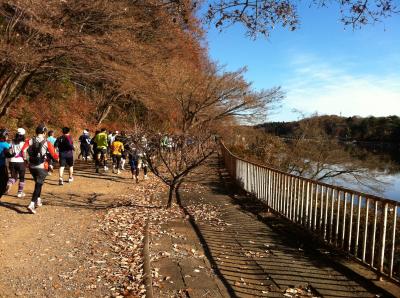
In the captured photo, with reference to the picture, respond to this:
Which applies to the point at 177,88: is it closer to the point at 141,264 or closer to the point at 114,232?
the point at 114,232

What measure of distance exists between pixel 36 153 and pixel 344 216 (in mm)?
6089

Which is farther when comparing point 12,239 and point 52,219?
point 52,219

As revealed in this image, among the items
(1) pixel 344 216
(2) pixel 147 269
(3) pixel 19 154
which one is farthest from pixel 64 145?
(1) pixel 344 216

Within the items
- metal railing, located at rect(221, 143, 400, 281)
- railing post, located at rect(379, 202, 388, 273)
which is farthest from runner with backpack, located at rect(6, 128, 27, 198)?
railing post, located at rect(379, 202, 388, 273)

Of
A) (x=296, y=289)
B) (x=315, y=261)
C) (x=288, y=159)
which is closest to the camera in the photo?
(x=296, y=289)

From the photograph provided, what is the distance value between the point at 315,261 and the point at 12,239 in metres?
4.92

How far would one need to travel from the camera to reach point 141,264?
19.6 feet

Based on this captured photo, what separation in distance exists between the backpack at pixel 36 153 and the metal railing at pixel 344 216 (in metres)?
5.24

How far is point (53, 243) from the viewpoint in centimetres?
687

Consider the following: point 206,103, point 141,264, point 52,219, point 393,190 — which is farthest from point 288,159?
point 141,264

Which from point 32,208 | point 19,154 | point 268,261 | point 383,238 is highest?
point 19,154

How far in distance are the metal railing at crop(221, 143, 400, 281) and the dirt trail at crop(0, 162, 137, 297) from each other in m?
3.59

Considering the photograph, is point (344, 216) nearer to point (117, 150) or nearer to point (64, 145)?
point (64, 145)

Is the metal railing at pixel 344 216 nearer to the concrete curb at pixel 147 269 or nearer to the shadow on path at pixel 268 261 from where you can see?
the shadow on path at pixel 268 261
